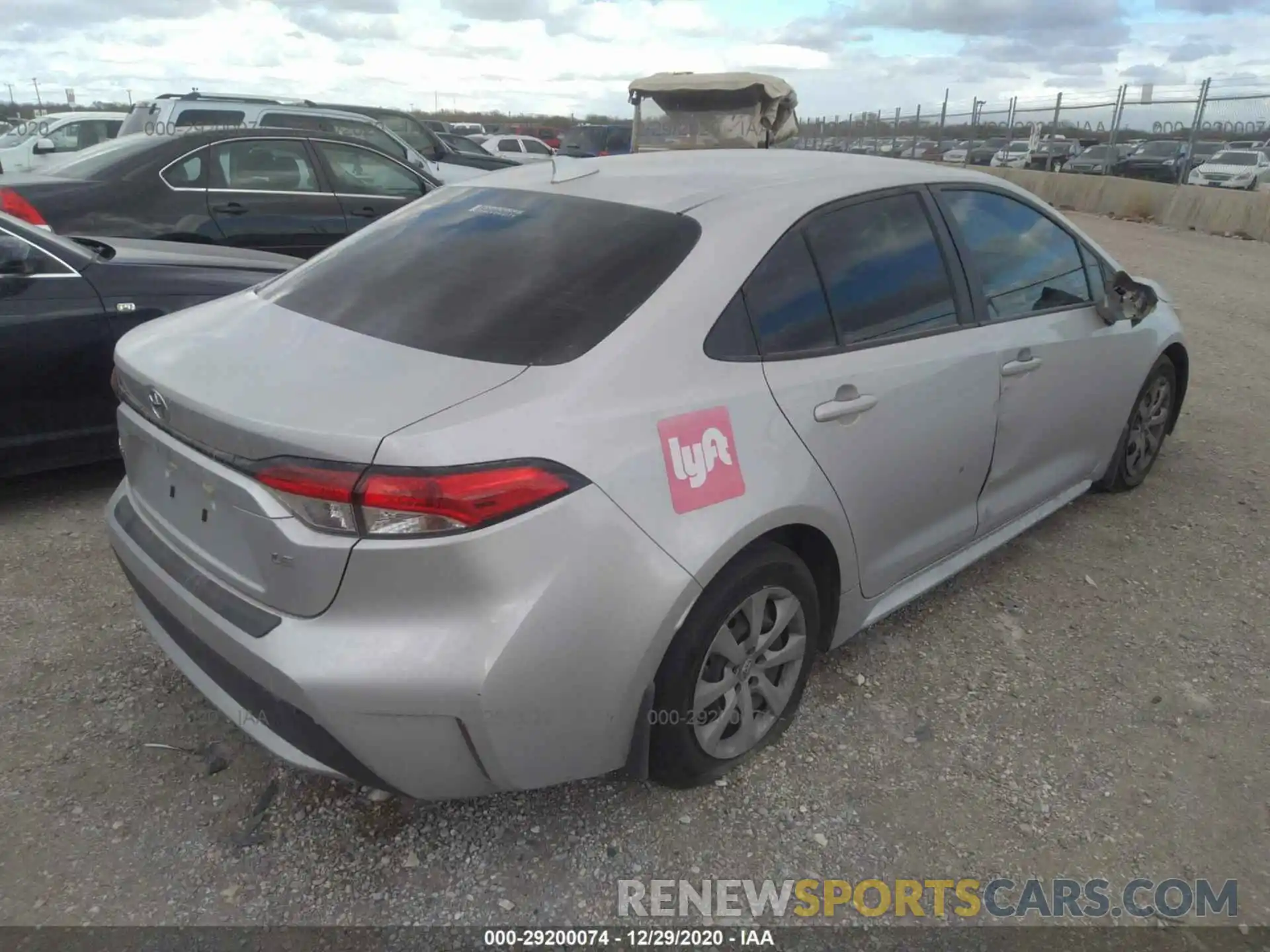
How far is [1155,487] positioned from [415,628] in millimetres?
4132

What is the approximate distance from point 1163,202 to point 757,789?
17.4 metres

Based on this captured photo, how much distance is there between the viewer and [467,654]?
1.89 metres

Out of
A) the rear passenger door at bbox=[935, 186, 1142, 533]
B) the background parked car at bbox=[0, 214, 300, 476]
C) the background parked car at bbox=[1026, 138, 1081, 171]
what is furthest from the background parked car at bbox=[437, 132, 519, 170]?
the background parked car at bbox=[1026, 138, 1081, 171]

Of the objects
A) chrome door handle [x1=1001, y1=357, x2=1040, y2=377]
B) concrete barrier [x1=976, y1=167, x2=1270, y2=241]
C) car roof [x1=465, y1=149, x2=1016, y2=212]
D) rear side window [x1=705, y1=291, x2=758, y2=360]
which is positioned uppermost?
car roof [x1=465, y1=149, x2=1016, y2=212]

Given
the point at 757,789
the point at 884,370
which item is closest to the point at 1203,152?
the point at 884,370

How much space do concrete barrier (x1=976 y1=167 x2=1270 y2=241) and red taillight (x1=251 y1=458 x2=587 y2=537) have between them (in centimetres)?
1549

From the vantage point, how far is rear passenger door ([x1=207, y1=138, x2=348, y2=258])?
258 inches

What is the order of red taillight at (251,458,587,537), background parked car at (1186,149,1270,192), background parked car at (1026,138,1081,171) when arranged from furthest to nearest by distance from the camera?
background parked car at (1026,138,1081,171) < background parked car at (1186,149,1270,192) < red taillight at (251,458,587,537)

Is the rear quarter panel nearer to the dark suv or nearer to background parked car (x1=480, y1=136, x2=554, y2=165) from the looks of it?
the dark suv

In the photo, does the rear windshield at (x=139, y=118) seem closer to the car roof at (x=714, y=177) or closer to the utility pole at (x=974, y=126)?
the car roof at (x=714, y=177)

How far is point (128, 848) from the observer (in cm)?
230

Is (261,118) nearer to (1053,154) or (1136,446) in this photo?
(1136,446)

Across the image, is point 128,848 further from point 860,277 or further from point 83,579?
point 860,277

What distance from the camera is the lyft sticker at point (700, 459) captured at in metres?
2.14
